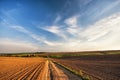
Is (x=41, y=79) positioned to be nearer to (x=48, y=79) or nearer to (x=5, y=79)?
(x=48, y=79)

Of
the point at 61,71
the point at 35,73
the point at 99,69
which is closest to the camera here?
the point at 35,73

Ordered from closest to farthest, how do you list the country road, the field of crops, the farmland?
the country road, the farmland, the field of crops

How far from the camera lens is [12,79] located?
15648mm

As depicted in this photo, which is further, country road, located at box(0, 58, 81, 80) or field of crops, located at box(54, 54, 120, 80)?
field of crops, located at box(54, 54, 120, 80)

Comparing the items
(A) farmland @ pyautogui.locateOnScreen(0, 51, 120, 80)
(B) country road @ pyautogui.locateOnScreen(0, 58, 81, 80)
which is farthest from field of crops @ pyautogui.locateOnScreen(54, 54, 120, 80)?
(B) country road @ pyautogui.locateOnScreen(0, 58, 81, 80)

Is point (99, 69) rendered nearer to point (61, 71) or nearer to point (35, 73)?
point (61, 71)

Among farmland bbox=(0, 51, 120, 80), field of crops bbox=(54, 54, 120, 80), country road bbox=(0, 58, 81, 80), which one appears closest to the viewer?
country road bbox=(0, 58, 81, 80)

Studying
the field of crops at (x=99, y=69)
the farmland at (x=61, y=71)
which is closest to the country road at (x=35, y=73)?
the farmland at (x=61, y=71)

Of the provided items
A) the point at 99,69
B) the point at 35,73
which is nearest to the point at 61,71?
the point at 35,73

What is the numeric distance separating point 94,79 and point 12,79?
26.4 ft

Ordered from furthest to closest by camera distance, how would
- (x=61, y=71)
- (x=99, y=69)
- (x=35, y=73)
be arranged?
(x=99, y=69) < (x=61, y=71) < (x=35, y=73)

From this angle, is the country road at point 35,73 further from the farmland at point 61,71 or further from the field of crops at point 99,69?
the field of crops at point 99,69

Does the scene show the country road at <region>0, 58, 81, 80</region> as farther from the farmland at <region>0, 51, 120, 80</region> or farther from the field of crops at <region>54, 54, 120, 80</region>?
the field of crops at <region>54, 54, 120, 80</region>

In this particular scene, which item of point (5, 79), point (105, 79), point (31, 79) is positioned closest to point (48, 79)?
point (31, 79)
